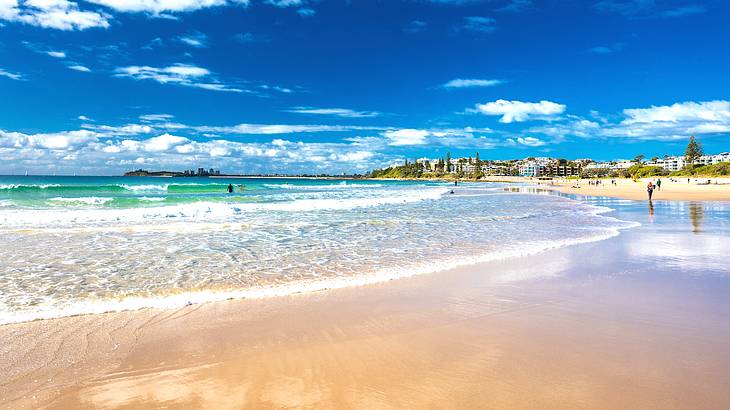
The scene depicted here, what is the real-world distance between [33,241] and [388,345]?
40.9ft

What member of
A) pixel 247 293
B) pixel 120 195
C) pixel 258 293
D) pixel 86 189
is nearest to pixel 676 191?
pixel 258 293

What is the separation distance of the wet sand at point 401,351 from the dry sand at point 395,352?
16 mm

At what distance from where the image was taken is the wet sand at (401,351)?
3260mm

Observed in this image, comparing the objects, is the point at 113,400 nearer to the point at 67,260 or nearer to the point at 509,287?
the point at 509,287

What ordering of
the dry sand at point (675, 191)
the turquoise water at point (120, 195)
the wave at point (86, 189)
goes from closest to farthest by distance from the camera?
the turquoise water at point (120, 195)
the dry sand at point (675, 191)
the wave at point (86, 189)

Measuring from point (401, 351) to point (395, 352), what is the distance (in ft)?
0.20

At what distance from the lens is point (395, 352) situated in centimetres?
411

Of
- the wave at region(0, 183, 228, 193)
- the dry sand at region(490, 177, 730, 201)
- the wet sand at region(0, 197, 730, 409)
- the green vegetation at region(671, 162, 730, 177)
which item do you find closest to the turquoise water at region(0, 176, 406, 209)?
the wave at region(0, 183, 228, 193)

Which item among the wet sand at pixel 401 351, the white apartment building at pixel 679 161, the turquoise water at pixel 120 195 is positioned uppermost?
the white apartment building at pixel 679 161

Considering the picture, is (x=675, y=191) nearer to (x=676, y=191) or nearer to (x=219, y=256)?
(x=676, y=191)

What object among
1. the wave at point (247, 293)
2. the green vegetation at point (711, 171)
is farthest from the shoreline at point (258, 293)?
the green vegetation at point (711, 171)

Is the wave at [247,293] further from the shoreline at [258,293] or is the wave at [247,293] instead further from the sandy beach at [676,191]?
the sandy beach at [676,191]

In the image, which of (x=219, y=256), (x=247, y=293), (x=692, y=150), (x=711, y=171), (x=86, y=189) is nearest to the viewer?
(x=247, y=293)

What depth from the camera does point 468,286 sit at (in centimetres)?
682
